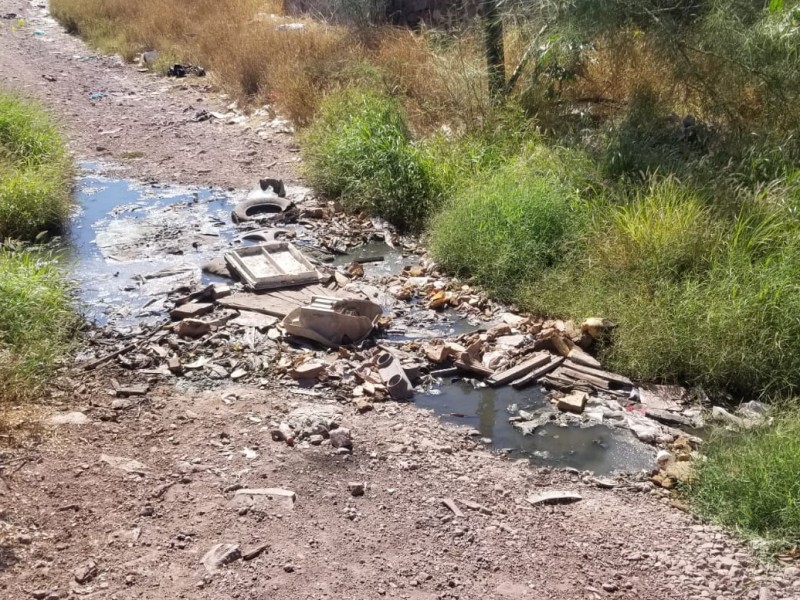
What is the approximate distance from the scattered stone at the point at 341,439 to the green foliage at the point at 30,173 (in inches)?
188

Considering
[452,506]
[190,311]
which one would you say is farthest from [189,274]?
[452,506]

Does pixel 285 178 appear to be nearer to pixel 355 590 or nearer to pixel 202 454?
pixel 202 454

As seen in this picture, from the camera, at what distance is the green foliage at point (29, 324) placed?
16.1 ft

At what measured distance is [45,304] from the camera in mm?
5859

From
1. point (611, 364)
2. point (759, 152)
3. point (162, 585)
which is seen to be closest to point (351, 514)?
point (162, 585)

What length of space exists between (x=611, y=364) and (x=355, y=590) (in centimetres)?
286

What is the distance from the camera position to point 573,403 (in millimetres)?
5113

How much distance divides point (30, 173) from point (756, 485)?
290 inches

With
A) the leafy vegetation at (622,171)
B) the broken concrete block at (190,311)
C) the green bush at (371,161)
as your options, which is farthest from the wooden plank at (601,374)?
the green bush at (371,161)

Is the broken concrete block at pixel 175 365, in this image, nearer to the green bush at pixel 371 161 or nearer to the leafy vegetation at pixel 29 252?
the leafy vegetation at pixel 29 252

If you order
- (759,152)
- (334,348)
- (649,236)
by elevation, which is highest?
(759,152)

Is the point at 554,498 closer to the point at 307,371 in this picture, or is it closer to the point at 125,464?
the point at 307,371

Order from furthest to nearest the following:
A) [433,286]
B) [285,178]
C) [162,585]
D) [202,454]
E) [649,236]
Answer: [285,178]
[433,286]
[649,236]
[202,454]
[162,585]

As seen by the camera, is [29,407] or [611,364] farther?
[611,364]
